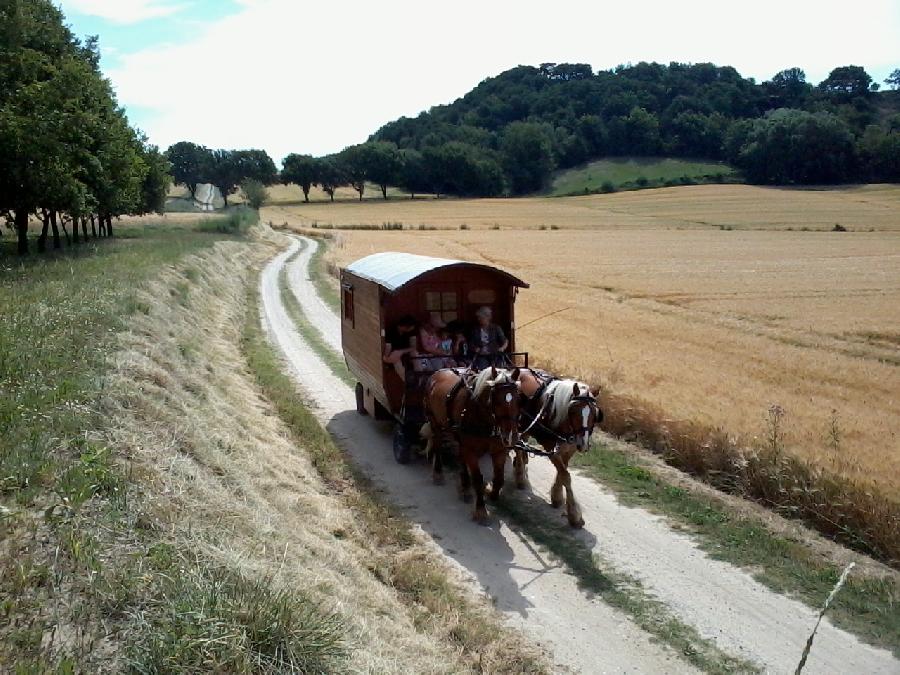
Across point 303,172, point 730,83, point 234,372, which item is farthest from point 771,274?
→ point 730,83

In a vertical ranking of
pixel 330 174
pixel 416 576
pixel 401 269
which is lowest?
pixel 416 576

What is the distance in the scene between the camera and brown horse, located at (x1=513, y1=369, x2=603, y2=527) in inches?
376

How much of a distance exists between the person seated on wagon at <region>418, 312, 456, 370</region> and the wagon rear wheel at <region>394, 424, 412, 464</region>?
1147mm

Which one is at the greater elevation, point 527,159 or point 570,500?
point 527,159

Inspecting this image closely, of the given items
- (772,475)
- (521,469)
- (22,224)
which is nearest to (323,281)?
(22,224)

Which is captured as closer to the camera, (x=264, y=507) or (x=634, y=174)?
(x=264, y=507)

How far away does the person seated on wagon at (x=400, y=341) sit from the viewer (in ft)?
42.4

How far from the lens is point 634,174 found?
123m

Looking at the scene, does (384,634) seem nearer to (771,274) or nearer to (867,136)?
(771,274)

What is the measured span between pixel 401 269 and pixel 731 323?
1582 cm

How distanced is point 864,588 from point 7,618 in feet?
25.8

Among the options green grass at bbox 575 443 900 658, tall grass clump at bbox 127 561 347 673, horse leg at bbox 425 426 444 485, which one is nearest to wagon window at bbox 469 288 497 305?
horse leg at bbox 425 426 444 485

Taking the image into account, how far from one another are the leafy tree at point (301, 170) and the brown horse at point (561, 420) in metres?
112

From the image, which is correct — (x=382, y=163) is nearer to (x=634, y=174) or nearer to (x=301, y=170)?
(x=301, y=170)
